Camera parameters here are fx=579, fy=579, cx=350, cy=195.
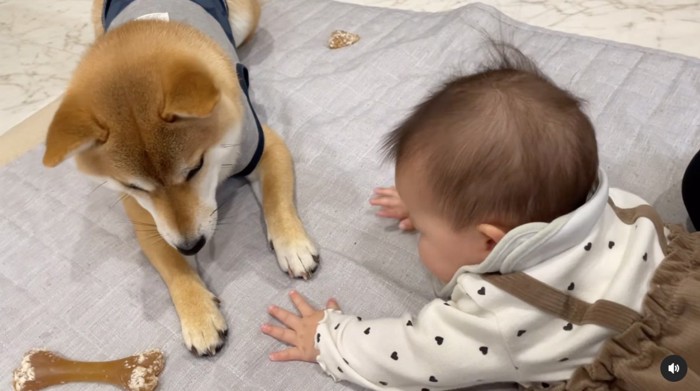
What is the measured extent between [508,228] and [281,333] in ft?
1.47

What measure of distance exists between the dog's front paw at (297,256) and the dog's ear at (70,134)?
373mm

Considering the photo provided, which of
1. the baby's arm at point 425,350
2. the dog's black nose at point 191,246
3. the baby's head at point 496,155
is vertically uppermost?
the baby's head at point 496,155

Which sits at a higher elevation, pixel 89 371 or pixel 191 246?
pixel 191 246

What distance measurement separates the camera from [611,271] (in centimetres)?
76

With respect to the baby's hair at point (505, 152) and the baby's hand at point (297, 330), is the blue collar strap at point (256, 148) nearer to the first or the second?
the baby's hand at point (297, 330)

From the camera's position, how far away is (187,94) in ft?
2.97

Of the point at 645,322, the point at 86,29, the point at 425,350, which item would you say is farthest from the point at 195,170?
the point at 86,29

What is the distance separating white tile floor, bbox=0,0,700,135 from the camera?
1.74 metres

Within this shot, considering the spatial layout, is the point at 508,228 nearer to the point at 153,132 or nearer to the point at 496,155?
the point at 496,155

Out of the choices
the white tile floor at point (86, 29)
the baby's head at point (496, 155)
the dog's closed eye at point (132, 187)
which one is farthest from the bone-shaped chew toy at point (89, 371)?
the white tile floor at point (86, 29)

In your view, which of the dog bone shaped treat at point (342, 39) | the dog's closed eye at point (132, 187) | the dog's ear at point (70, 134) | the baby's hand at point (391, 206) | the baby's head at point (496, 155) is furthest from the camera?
the dog bone shaped treat at point (342, 39)

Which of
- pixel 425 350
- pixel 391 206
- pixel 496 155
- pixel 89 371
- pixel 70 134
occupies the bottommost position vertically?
pixel 89 371

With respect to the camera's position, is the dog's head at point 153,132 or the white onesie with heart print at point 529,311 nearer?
the white onesie with heart print at point 529,311

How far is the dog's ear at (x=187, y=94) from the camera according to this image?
0.90m
